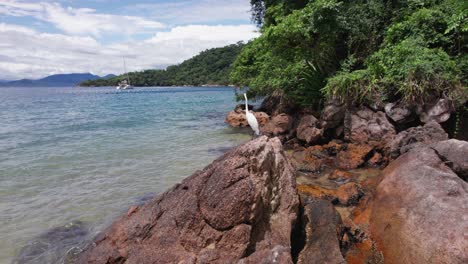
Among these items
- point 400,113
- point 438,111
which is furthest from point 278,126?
point 438,111

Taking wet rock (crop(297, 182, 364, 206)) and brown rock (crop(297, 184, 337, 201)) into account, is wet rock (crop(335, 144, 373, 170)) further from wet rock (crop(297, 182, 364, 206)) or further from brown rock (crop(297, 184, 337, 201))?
wet rock (crop(297, 182, 364, 206))

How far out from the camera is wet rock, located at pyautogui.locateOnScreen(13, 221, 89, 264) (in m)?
5.45

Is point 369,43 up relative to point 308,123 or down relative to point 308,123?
up

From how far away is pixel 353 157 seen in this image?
885cm

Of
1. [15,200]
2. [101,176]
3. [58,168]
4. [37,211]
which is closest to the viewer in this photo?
[37,211]

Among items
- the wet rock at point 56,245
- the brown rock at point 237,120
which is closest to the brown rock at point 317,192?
the wet rock at point 56,245

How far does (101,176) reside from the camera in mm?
9891

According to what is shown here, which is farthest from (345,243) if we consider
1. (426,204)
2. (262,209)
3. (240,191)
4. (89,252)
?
(89,252)

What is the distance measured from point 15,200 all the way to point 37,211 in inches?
51.3

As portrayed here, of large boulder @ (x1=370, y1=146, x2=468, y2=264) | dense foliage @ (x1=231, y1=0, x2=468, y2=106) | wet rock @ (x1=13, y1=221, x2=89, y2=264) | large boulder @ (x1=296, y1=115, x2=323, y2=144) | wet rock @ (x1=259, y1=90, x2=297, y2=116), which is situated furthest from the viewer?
wet rock @ (x1=259, y1=90, x2=297, y2=116)

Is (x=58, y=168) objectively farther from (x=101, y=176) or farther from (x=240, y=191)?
(x=240, y=191)

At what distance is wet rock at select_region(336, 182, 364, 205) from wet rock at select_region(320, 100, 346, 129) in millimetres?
4375

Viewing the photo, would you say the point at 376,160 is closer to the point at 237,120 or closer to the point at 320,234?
the point at 320,234

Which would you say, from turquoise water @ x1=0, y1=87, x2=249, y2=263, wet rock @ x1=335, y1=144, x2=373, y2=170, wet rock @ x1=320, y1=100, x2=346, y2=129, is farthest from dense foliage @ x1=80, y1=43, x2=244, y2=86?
wet rock @ x1=335, y1=144, x2=373, y2=170
